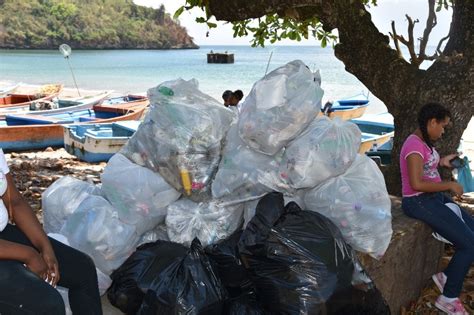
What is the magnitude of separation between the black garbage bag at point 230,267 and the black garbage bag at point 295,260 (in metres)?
0.11

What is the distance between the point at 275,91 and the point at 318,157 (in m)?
0.43

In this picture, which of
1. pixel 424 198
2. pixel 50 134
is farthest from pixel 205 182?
pixel 50 134

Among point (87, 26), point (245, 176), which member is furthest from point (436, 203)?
point (87, 26)

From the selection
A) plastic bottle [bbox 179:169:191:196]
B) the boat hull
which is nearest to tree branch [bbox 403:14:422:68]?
plastic bottle [bbox 179:169:191:196]

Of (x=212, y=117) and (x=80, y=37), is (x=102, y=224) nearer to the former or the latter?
(x=212, y=117)

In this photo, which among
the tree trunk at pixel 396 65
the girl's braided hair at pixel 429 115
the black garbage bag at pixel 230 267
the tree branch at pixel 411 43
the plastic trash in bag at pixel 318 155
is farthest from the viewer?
the tree branch at pixel 411 43

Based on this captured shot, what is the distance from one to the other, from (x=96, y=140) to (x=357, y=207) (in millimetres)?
8105

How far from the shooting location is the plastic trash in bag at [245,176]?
293cm

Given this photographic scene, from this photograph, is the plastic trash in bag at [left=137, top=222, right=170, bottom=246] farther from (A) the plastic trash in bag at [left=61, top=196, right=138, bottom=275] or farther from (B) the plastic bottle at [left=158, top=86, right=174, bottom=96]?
(B) the plastic bottle at [left=158, top=86, right=174, bottom=96]

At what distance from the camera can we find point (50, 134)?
1211cm

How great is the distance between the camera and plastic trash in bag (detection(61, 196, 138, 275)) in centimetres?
282

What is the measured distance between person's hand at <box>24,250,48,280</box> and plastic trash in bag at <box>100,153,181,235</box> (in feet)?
2.40

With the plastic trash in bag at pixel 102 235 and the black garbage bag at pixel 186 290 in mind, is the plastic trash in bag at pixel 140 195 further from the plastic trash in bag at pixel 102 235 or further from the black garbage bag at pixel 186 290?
the black garbage bag at pixel 186 290

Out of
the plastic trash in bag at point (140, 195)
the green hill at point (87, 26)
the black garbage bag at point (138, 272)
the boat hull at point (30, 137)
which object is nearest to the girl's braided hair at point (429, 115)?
the plastic trash in bag at point (140, 195)
